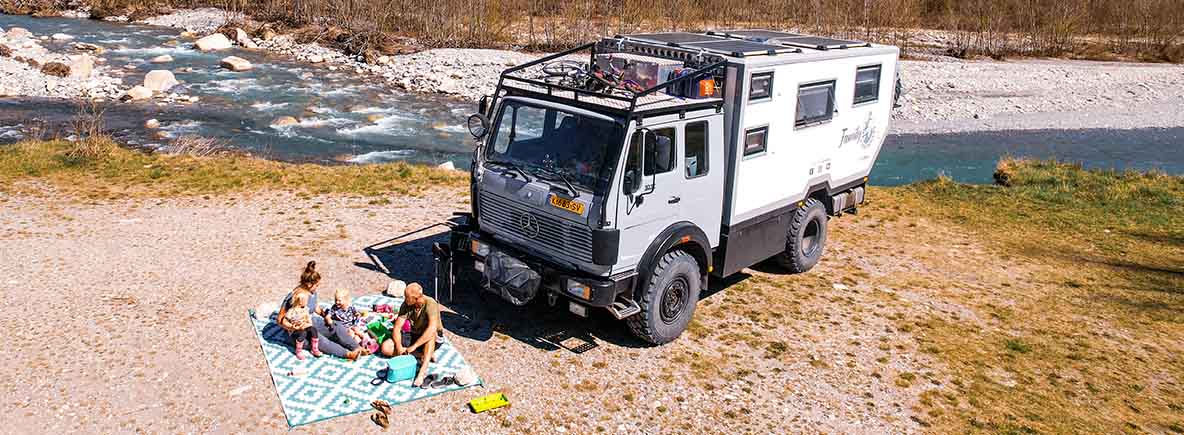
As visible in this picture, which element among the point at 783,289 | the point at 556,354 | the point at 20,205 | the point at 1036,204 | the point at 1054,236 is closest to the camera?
the point at 556,354

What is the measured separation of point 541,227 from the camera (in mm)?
10016

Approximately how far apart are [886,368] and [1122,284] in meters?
5.98

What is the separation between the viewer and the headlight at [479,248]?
1060 centimetres

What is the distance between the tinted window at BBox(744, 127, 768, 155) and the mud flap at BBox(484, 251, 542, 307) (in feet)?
9.88

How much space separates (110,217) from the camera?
1434cm

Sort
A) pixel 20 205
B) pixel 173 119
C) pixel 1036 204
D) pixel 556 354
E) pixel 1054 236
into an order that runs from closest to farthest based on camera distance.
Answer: pixel 556 354 < pixel 20 205 < pixel 1054 236 < pixel 1036 204 < pixel 173 119

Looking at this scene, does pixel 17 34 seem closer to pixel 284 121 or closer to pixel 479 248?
pixel 284 121

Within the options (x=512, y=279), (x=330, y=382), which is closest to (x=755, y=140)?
(x=512, y=279)

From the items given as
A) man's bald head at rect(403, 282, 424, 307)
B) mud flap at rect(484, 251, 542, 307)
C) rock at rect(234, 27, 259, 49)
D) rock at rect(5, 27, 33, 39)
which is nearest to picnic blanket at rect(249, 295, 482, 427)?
man's bald head at rect(403, 282, 424, 307)

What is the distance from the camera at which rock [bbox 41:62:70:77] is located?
105 feet

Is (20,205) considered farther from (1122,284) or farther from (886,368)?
(1122,284)

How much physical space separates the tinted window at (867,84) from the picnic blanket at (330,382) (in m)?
6.94

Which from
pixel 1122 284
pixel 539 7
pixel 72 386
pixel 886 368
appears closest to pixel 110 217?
pixel 72 386

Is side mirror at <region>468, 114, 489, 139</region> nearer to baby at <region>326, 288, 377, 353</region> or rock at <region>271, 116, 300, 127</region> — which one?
baby at <region>326, 288, 377, 353</region>
